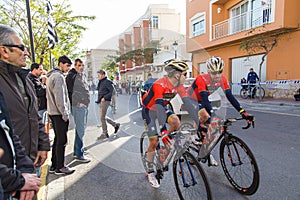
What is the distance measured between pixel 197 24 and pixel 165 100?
18.6m

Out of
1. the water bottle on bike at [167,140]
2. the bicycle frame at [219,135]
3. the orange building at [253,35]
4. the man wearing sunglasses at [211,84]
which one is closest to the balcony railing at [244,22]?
the orange building at [253,35]

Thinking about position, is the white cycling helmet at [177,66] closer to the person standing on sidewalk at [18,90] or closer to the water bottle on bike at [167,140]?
the water bottle on bike at [167,140]

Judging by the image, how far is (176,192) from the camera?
2.88 m

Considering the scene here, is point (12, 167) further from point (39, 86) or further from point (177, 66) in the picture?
point (39, 86)

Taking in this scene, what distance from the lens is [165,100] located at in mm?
2654

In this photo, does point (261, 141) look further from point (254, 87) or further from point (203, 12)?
point (203, 12)

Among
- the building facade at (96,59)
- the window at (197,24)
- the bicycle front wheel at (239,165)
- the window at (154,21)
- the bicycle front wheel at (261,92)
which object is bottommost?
the bicycle front wheel at (239,165)

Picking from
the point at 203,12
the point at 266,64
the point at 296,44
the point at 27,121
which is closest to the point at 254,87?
the point at 266,64

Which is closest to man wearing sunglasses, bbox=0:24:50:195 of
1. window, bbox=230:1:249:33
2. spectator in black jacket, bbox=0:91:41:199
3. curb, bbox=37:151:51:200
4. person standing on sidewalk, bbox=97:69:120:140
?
spectator in black jacket, bbox=0:91:41:199

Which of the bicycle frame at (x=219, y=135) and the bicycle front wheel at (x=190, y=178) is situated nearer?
the bicycle front wheel at (x=190, y=178)

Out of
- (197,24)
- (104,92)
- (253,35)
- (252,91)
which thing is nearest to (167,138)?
(104,92)

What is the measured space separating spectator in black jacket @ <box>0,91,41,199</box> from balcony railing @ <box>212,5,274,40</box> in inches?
558

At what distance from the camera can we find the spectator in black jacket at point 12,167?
1287mm

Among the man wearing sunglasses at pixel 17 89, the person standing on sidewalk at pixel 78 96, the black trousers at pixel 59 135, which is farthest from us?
the person standing on sidewalk at pixel 78 96
